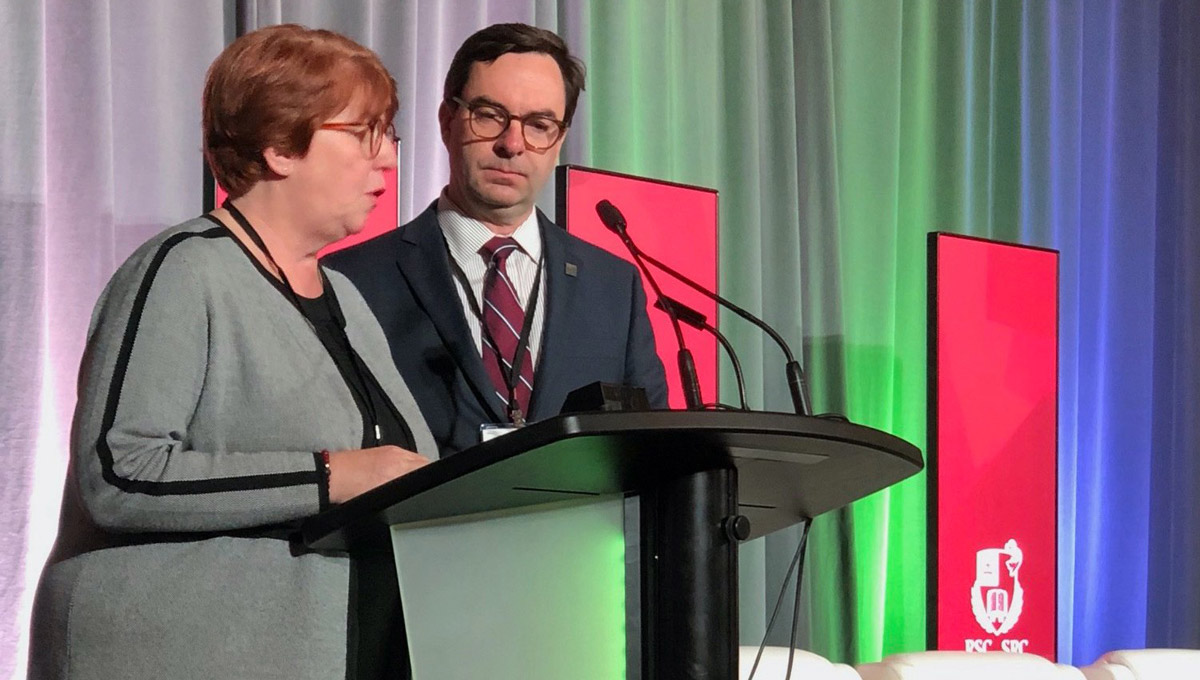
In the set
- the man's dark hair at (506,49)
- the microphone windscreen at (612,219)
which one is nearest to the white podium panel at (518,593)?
the microphone windscreen at (612,219)

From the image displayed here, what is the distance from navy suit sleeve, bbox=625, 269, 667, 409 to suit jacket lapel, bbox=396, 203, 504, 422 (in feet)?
0.99

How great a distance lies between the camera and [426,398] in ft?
7.27

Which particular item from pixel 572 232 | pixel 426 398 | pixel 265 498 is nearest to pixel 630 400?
pixel 265 498

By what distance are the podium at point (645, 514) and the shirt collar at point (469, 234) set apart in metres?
1.17

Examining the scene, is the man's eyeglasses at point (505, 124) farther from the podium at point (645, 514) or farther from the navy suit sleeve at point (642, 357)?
the podium at point (645, 514)

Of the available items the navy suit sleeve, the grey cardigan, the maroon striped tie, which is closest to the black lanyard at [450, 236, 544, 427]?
the maroon striped tie

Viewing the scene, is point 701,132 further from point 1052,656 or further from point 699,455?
point 699,455

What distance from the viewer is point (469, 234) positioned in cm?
243

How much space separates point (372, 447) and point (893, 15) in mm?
3509

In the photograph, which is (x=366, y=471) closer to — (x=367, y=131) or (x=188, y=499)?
(x=188, y=499)

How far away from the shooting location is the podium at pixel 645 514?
1.08 metres

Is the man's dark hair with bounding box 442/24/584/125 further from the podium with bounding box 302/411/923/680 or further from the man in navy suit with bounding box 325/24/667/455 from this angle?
the podium with bounding box 302/411/923/680

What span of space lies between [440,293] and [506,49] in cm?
48

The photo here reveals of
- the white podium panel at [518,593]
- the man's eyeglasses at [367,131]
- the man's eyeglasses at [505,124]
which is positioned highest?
the man's eyeglasses at [505,124]
